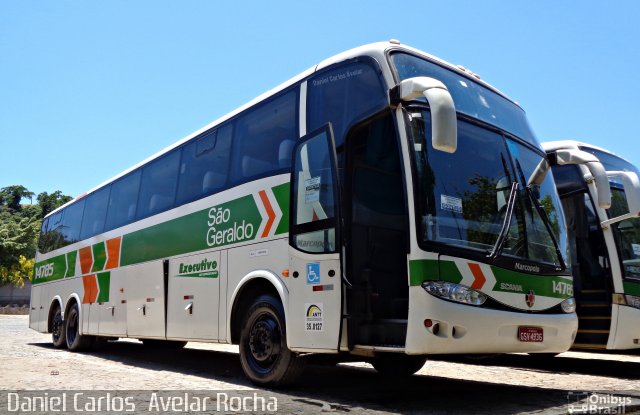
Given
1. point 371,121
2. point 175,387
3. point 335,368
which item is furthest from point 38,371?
point 371,121

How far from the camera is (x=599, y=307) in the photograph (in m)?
9.08

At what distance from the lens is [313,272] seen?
245 inches

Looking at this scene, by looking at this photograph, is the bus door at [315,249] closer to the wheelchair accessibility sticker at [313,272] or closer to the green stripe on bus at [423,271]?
the wheelchair accessibility sticker at [313,272]

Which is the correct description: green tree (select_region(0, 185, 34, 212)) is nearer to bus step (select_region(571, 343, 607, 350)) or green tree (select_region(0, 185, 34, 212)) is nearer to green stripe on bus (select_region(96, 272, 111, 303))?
green stripe on bus (select_region(96, 272, 111, 303))

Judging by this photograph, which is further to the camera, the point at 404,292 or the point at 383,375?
the point at 383,375

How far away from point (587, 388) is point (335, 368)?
12.8 ft

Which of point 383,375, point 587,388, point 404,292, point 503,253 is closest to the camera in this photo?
point 503,253

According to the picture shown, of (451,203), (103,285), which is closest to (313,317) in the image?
(451,203)

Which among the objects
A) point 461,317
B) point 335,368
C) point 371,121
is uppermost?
point 371,121

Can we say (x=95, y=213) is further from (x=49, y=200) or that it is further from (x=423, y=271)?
(x=49, y=200)

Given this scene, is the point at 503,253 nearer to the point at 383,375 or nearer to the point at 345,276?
the point at 345,276

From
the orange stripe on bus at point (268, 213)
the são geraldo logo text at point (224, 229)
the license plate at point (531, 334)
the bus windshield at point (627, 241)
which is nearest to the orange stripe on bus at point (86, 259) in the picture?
the são geraldo logo text at point (224, 229)

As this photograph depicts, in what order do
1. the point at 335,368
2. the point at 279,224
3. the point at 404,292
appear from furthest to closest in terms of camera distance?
the point at 335,368 < the point at 279,224 < the point at 404,292

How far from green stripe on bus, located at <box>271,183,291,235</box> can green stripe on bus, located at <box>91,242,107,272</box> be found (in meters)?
6.62
